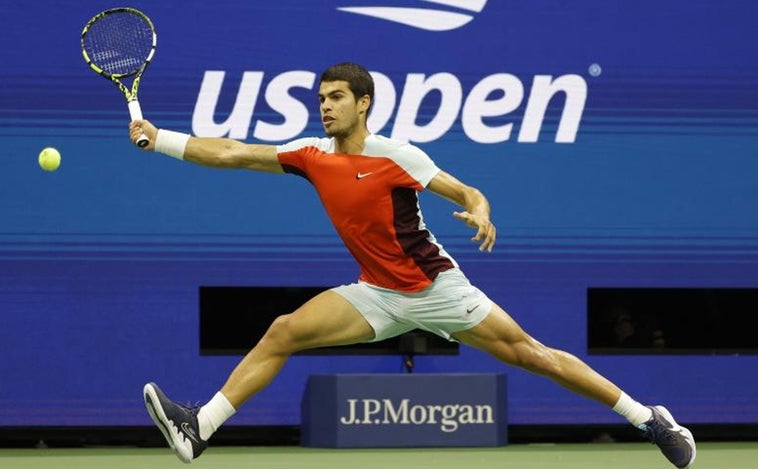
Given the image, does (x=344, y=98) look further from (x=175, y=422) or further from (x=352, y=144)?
(x=175, y=422)

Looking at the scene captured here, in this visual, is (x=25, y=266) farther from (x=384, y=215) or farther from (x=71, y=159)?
(x=384, y=215)

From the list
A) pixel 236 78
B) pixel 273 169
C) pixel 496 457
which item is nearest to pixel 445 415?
pixel 496 457

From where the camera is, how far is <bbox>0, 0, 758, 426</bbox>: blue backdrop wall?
9.73 metres

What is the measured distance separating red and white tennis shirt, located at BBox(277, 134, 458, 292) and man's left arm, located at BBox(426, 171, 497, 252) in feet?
0.20

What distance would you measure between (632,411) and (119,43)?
123 inches

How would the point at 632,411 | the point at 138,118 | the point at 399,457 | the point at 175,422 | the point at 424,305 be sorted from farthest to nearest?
the point at 399,457 < the point at 632,411 < the point at 424,305 < the point at 138,118 < the point at 175,422

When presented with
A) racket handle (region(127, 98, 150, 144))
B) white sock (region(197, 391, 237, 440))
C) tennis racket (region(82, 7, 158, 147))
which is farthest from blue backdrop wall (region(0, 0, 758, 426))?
white sock (region(197, 391, 237, 440))

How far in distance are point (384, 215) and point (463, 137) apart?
9.90 ft

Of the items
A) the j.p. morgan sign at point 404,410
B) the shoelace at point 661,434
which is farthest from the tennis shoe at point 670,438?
the j.p. morgan sign at point 404,410

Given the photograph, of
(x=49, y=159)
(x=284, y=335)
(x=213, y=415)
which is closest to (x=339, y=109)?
(x=284, y=335)

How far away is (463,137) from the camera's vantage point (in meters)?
10.0

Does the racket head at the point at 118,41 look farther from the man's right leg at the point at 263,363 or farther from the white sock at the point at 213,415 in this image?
the white sock at the point at 213,415

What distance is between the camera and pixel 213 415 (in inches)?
276

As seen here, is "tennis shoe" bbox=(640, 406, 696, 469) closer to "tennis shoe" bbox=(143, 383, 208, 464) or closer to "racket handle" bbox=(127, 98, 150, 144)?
"tennis shoe" bbox=(143, 383, 208, 464)
